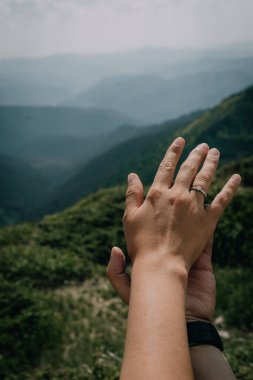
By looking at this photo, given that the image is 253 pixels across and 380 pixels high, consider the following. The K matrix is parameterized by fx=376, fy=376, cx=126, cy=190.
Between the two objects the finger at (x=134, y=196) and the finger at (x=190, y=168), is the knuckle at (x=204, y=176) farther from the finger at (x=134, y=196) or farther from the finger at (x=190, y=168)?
the finger at (x=134, y=196)

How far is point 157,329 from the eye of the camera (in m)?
1.38

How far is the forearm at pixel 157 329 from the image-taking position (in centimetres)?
132

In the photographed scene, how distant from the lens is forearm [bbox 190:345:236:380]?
167 centimetres

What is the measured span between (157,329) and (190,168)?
787 millimetres

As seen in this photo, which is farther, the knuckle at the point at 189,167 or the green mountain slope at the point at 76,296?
the green mountain slope at the point at 76,296

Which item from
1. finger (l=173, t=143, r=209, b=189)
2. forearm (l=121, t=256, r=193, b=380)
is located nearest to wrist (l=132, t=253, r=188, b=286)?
forearm (l=121, t=256, r=193, b=380)

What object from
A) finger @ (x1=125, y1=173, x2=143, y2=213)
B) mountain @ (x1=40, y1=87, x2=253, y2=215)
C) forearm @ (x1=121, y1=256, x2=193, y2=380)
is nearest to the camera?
forearm @ (x1=121, y1=256, x2=193, y2=380)

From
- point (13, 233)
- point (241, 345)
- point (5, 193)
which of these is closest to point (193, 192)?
point (241, 345)

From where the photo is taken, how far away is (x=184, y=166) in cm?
184

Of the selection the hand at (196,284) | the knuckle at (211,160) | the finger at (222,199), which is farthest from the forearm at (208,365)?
the knuckle at (211,160)

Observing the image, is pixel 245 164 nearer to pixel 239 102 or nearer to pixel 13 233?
pixel 13 233

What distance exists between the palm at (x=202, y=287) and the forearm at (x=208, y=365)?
0.90 ft

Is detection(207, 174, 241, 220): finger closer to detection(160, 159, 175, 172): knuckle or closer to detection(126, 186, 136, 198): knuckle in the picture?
detection(160, 159, 175, 172): knuckle

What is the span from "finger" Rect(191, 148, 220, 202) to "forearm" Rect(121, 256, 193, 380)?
0.44 meters
